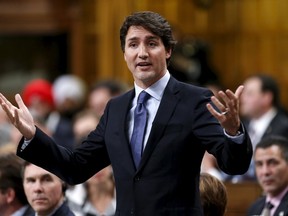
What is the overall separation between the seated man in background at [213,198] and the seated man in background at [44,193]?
0.81m

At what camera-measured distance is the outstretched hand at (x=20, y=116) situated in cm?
421

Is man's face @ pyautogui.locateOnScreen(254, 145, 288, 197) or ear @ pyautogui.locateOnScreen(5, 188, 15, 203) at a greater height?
ear @ pyautogui.locateOnScreen(5, 188, 15, 203)

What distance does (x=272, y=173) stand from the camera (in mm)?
6121

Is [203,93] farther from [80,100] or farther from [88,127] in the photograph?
[80,100]

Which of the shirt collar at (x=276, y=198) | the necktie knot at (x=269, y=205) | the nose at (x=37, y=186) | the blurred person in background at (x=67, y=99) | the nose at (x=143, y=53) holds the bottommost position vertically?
the blurred person in background at (x=67, y=99)

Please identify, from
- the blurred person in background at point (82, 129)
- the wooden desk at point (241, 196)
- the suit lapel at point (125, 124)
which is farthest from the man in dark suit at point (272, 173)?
the suit lapel at point (125, 124)

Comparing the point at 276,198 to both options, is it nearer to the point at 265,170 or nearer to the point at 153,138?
the point at 265,170

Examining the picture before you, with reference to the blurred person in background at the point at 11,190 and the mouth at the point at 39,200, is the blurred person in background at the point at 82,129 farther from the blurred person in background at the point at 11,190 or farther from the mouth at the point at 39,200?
the mouth at the point at 39,200

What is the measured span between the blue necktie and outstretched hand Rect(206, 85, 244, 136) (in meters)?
0.39

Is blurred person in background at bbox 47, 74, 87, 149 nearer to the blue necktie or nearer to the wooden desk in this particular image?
the wooden desk

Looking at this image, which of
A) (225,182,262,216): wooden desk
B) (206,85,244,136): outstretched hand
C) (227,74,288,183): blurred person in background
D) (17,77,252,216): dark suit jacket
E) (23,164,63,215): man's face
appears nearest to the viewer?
(206,85,244,136): outstretched hand

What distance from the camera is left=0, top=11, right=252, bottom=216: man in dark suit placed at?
4.17 meters

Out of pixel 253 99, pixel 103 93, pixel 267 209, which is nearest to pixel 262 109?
pixel 253 99

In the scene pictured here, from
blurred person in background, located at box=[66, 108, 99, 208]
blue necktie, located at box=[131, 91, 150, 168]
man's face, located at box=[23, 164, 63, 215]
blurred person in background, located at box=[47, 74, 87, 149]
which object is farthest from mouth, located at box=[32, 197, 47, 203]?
blurred person in background, located at box=[47, 74, 87, 149]
